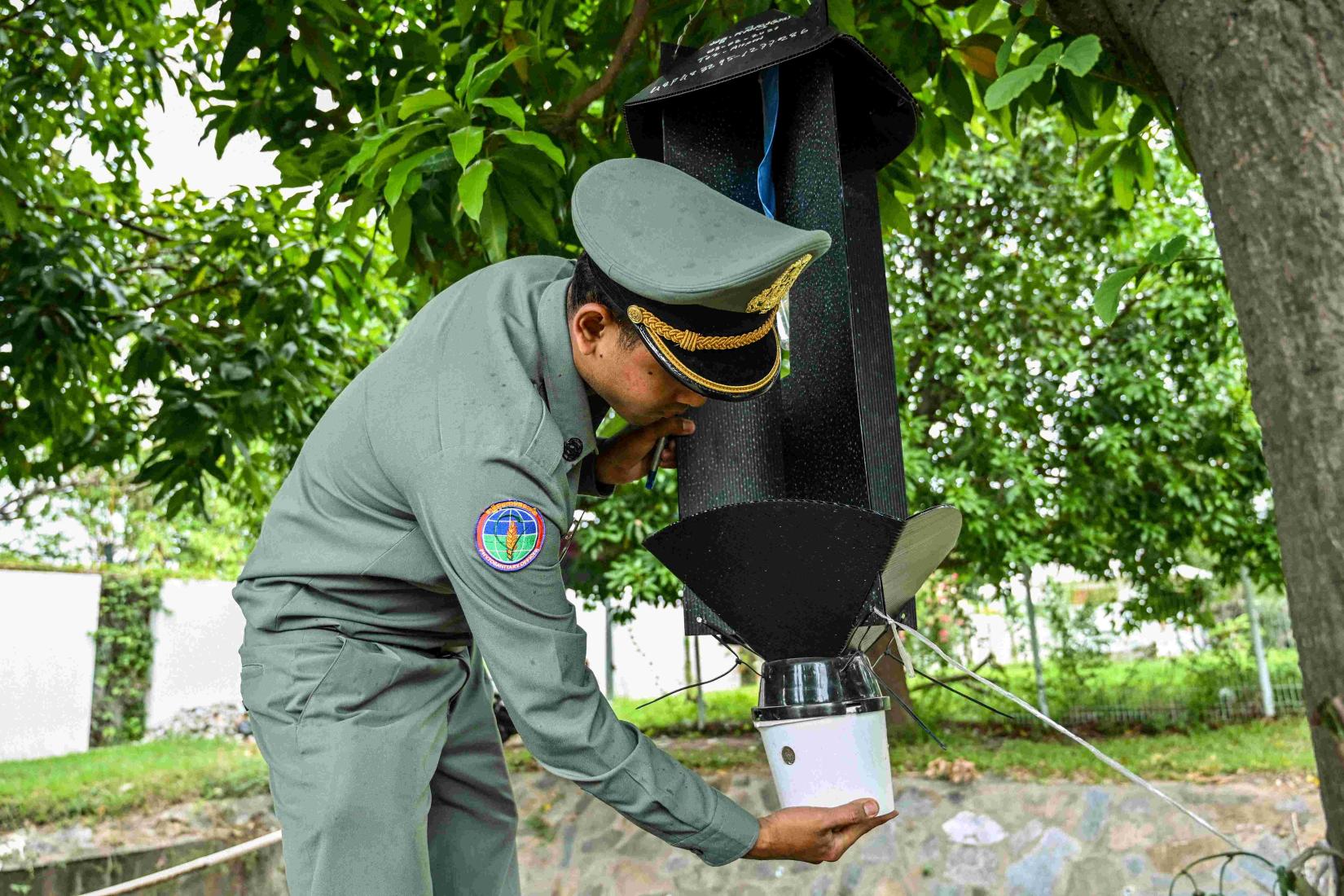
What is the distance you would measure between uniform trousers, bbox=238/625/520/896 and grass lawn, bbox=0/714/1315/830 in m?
4.73

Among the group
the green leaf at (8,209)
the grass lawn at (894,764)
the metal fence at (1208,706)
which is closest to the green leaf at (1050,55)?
the green leaf at (8,209)

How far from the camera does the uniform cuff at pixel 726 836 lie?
1401 millimetres

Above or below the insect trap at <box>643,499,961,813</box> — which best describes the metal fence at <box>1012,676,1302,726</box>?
below

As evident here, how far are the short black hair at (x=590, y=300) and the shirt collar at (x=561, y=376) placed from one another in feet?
0.06

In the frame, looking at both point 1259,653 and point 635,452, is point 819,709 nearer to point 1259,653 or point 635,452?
point 635,452

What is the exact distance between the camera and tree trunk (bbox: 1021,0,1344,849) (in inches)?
48.6

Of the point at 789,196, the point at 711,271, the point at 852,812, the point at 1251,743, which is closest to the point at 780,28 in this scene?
the point at 789,196

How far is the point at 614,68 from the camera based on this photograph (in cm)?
237

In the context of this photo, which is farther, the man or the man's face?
the man's face

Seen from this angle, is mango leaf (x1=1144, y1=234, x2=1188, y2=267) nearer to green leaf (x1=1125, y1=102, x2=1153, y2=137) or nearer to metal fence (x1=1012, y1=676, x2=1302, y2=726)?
green leaf (x1=1125, y1=102, x2=1153, y2=137)

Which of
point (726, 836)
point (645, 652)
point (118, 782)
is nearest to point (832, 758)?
point (726, 836)

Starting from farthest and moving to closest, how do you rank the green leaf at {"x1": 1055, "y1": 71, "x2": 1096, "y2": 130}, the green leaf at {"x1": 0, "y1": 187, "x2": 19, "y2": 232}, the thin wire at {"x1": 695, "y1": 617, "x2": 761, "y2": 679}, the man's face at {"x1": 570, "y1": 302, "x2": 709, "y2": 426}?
the green leaf at {"x1": 0, "y1": 187, "x2": 19, "y2": 232}
the green leaf at {"x1": 1055, "y1": 71, "x2": 1096, "y2": 130}
the thin wire at {"x1": 695, "y1": 617, "x2": 761, "y2": 679}
the man's face at {"x1": 570, "y1": 302, "x2": 709, "y2": 426}

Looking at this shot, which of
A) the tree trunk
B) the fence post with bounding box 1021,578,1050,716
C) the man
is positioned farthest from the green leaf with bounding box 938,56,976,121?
the fence post with bounding box 1021,578,1050,716

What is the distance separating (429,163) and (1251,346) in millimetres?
1361
